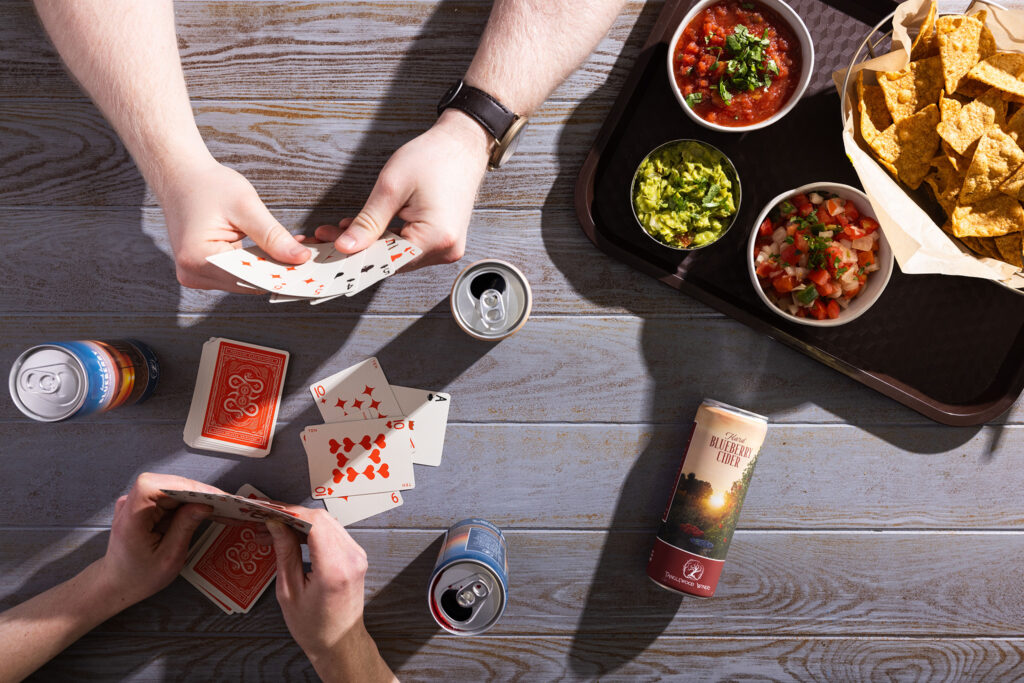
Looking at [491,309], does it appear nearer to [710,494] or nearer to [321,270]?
[321,270]

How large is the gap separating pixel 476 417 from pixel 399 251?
57 cm

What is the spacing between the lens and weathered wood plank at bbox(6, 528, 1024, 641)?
1543mm

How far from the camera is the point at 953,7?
4.81ft

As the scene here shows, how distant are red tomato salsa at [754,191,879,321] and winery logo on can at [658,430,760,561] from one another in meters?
0.38

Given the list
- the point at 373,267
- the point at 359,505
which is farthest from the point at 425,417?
the point at 373,267

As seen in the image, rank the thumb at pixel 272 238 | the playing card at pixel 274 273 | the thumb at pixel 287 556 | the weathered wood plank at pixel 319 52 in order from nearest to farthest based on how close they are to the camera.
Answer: the playing card at pixel 274 273 → the thumb at pixel 272 238 → the thumb at pixel 287 556 → the weathered wood plank at pixel 319 52

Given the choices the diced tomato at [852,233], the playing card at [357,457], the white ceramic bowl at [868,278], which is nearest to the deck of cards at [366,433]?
the playing card at [357,457]

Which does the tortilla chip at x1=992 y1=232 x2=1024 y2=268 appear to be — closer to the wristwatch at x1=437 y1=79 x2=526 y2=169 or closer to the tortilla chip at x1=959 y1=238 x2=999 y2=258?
the tortilla chip at x1=959 y1=238 x2=999 y2=258

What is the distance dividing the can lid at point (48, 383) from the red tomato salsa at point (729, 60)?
5.18 feet

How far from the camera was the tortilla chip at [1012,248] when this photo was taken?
1.34 m

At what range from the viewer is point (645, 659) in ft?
5.15

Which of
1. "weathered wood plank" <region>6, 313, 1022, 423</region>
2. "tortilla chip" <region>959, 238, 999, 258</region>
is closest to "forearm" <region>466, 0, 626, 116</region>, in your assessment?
"weathered wood plank" <region>6, 313, 1022, 423</region>

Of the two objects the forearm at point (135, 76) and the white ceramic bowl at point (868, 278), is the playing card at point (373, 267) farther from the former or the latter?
the white ceramic bowl at point (868, 278)

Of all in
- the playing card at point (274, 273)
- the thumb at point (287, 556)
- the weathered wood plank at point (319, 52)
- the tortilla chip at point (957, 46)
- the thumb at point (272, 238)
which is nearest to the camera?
the playing card at point (274, 273)
